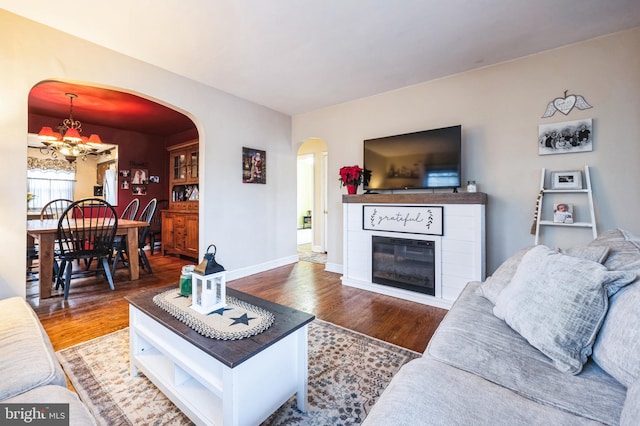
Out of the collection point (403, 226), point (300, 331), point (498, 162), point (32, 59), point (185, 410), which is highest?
point (32, 59)

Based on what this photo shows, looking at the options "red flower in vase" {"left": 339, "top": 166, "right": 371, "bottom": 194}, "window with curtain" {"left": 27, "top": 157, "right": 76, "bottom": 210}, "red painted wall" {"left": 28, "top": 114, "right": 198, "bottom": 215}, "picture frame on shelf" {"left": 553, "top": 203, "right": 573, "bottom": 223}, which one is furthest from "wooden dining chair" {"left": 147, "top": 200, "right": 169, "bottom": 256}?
"picture frame on shelf" {"left": 553, "top": 203, "right": 573, "bottom": 223}

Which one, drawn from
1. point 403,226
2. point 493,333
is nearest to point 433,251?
point 403,226

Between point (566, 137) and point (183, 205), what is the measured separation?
5.37 m

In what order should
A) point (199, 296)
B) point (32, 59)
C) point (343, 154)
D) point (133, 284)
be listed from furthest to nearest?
point (343, 154) → point (133, 284) → point (32, 59) → point (199, 296)

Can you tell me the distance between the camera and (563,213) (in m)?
2.54

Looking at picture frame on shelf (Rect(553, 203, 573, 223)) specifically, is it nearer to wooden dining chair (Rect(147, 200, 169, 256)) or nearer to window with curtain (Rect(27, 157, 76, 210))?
wooden dining chair (Rect(147, 200, 169, 256))

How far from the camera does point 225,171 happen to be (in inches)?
144

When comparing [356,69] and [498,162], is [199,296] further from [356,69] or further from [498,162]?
[498,162]

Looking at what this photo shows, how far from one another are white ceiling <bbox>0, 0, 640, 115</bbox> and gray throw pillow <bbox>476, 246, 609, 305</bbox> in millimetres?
1835

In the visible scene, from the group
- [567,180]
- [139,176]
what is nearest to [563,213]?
[567,180]

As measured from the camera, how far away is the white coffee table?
113 centimetres

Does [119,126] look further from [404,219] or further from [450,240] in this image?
[450,240]

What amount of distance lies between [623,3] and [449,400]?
3046 mm

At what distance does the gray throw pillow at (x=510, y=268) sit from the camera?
1.18 metres
